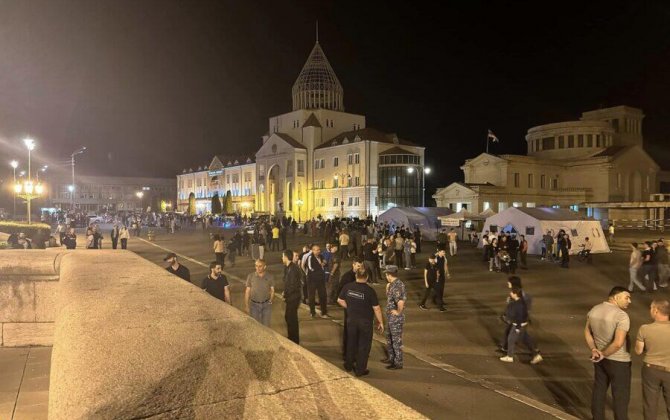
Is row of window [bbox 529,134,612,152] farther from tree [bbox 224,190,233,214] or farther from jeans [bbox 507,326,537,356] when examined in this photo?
jeans [bbox 507,326,537,356]

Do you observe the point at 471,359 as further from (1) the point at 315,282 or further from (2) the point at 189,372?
(2) the point at 189,372

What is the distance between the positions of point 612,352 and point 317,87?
71.7 m

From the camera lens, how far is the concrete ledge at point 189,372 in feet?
7.26

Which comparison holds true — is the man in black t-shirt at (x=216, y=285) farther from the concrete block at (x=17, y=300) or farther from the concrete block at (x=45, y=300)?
the concrete block at (x=17, y=300)

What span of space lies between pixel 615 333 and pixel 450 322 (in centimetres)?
565

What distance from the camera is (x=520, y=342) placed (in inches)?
354

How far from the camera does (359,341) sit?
284 inches

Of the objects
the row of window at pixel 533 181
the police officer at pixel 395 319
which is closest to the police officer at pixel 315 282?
the police officer at pixel 395 319

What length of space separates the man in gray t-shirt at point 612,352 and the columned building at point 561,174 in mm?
48006

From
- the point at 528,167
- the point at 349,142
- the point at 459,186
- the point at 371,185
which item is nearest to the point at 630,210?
the point at 528,167

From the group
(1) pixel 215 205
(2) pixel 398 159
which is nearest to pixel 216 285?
(2) pixel 398 159

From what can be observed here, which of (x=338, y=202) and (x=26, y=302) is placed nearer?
(x=26, y=302)

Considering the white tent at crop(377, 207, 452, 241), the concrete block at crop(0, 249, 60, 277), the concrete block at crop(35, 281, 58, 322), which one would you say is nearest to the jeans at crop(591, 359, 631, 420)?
the concrete block at crop(35, 281, 58, 322)

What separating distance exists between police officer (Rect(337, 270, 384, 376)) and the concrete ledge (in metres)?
3.93
